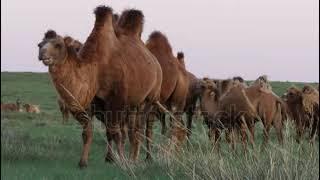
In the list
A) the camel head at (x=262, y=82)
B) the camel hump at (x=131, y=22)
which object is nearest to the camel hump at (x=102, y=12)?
the camel hump at (x=131, y=22)

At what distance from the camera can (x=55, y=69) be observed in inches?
333

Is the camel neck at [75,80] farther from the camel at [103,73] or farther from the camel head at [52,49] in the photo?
the camel head at [52,49]

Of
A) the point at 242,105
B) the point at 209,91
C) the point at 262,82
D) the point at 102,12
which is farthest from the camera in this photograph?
the point at 209,91

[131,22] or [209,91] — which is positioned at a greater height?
[131,22]

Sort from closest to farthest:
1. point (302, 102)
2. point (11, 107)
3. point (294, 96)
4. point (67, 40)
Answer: point (67, 40)
point (302, 102)
point (294, 96)
point (11, 107)

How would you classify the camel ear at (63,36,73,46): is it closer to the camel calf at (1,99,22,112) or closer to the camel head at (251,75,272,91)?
the camel head at (251,75,272,91)

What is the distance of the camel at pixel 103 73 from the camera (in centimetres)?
855

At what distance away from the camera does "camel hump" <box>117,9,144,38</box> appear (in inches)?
456

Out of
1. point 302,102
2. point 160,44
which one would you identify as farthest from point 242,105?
point 302,102

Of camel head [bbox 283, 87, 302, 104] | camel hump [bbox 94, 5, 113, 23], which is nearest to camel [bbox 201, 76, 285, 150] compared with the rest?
camel head [bbox 283, 87, 302, 104]

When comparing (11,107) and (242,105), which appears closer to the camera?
(242,105)

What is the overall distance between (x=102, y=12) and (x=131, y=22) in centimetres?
169

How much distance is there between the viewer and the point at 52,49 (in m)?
8.38

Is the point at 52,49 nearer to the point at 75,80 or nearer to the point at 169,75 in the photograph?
the point at 75,80
